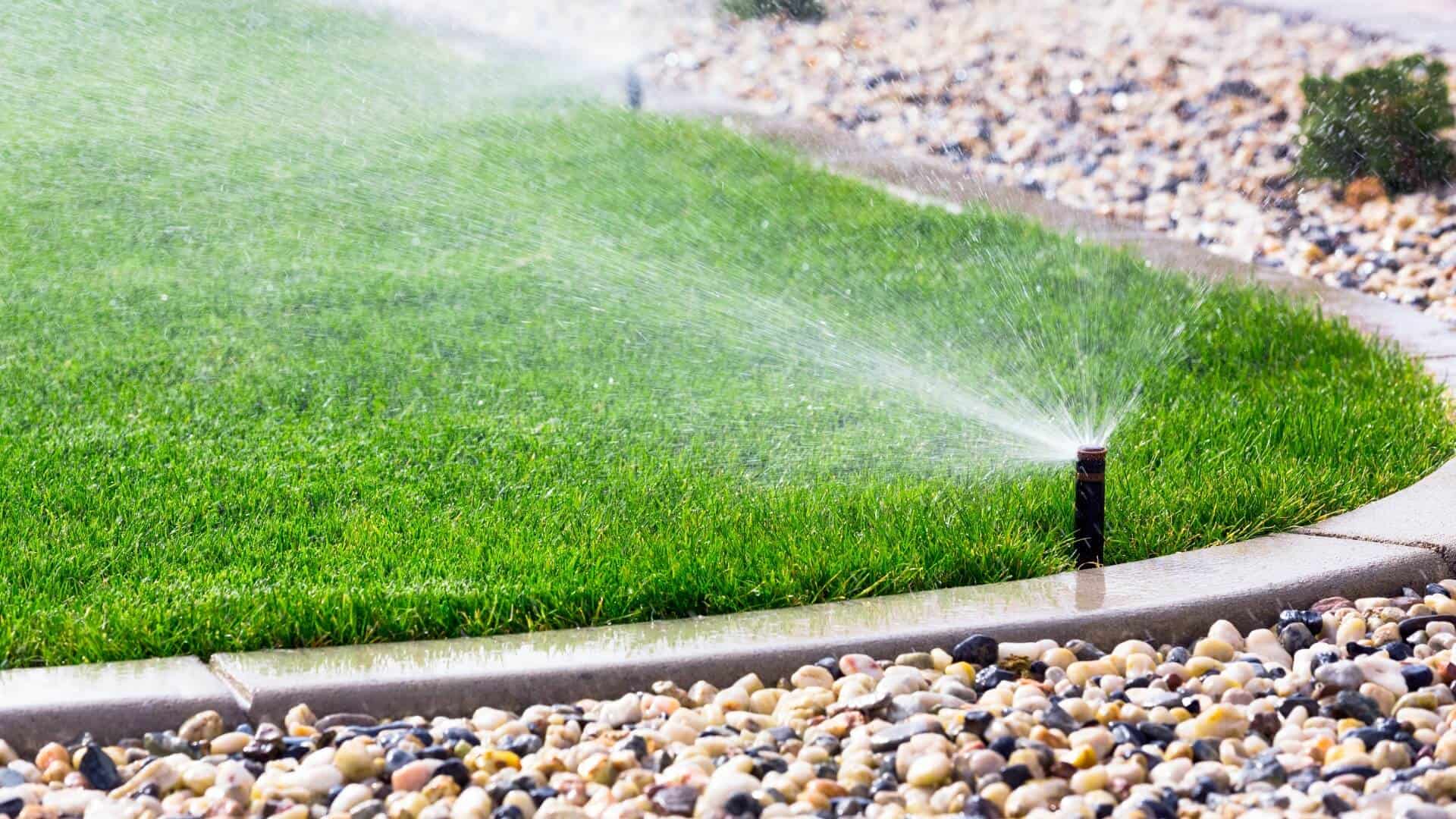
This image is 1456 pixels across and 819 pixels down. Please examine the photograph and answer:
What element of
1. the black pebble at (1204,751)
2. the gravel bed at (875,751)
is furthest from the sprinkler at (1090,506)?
the black pebble at (1204,751)

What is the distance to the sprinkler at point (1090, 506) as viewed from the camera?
3.21 metres

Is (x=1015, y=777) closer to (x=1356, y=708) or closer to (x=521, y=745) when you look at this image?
(x=1356, y=708)

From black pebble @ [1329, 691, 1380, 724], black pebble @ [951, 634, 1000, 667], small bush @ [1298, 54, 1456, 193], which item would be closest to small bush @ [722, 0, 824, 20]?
small bush @ [1298, 54, 1456, 193]

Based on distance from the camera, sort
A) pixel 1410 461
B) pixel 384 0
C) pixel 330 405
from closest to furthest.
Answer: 1. pixel 1410 461
2. pixel 330 405
3. pixel 384 0

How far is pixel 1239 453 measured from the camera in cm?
395

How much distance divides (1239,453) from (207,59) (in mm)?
7206

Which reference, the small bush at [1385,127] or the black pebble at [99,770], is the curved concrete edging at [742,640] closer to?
the black pebble at [99,770]

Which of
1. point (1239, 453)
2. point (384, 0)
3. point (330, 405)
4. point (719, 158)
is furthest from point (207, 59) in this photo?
point (1239, 453)

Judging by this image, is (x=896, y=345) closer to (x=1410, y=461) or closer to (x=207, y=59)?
(x=1410, y=461)

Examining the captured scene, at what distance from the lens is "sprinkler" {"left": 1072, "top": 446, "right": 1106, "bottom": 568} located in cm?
321

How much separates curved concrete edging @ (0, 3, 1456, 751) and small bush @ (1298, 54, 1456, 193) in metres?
4.25

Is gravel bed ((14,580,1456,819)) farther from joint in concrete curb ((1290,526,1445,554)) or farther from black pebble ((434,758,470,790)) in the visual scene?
joint in concrete curb ((1290,526,1445,554))

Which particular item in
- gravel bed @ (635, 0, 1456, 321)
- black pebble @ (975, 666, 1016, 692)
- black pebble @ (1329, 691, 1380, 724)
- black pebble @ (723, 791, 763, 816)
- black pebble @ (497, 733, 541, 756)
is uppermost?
black pebble @ (723, 791, 763, 816)

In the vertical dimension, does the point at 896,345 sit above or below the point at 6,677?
below
